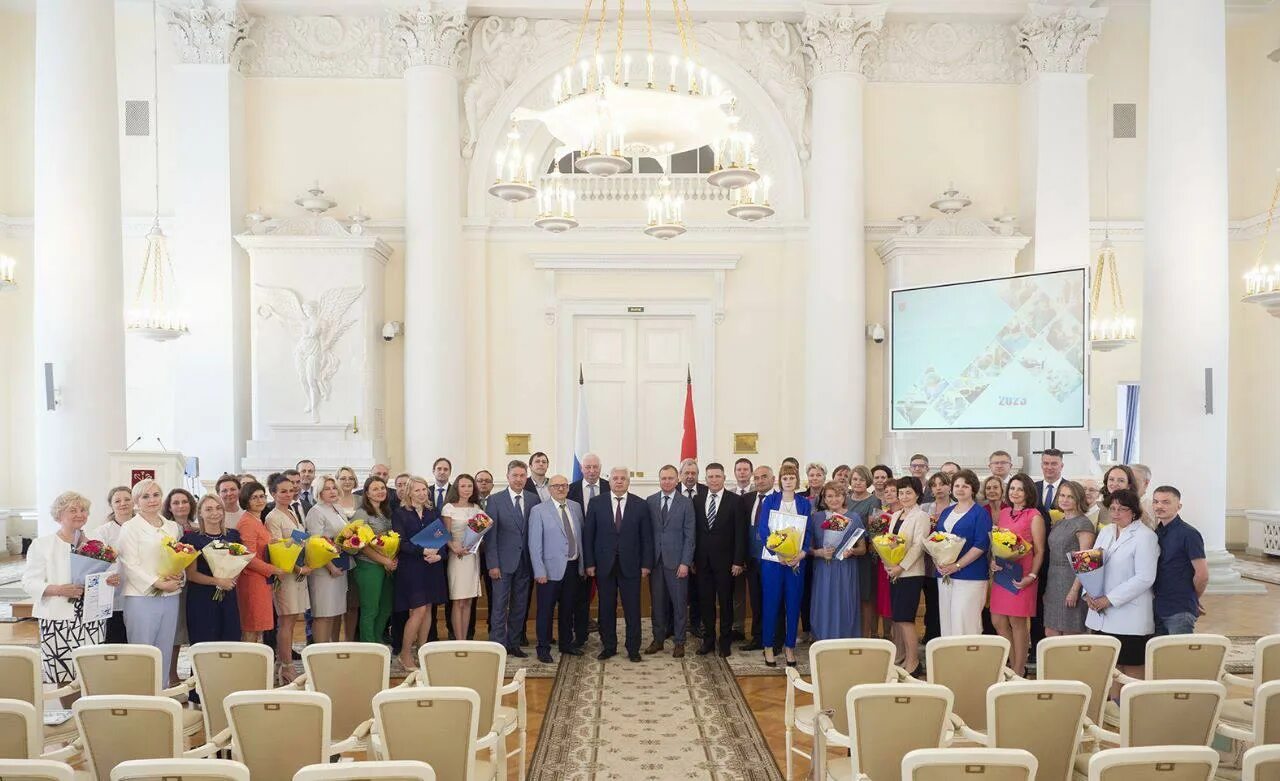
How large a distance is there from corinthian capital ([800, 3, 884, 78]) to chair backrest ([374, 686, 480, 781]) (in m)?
10.5

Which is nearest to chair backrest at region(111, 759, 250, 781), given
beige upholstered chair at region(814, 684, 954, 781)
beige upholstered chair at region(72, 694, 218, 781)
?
beige upholstered chair at region(72, 694, 218, 781)

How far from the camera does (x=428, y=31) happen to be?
11766 mm

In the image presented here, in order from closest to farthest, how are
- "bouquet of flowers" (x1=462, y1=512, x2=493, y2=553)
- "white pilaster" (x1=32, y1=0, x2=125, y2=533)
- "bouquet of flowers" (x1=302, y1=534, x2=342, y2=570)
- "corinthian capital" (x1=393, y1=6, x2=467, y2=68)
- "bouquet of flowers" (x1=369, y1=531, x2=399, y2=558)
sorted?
"bouquet of flowers" (x1=302, y1=534, x2=342, y2=570)
"bouquet of flowers" (x1=369, y1=531, x2=399, y2=558)
"bouquet of flowers" (x1=462, y1=512, x2=493, y2=553)
"white pilaster" (x1=32, y1=0, x2=125, y2=533)
"corinthian capital" (x1=393, y1=6, x2=467, y2=68)

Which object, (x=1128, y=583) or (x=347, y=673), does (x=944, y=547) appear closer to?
(x=1128, y=583)

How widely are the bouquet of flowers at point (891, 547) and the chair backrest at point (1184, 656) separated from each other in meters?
2.16

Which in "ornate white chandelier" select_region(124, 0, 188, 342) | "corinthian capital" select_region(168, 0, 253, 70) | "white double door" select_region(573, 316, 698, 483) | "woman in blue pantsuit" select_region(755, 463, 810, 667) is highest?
"corinthian capital" select_region(168, 0, 253, 70)

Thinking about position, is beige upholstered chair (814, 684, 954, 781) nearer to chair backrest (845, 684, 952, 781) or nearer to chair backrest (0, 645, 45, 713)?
chair backrest (845, 684, 952, 781)

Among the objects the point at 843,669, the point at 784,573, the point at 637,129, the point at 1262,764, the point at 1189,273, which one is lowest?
the point at 784,573

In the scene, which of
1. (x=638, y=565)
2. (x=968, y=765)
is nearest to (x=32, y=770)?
(x=968, y=765)

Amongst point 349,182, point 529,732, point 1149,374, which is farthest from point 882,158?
point 529,732

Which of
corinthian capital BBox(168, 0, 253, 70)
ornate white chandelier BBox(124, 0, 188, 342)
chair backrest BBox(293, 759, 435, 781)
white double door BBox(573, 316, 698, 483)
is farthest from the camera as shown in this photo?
white double door BBox(573, 316, 698, 483)

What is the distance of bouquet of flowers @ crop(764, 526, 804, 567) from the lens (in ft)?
23.1

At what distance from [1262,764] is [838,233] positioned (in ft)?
31.9

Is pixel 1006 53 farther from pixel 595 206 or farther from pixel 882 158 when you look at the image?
pixel 595 206
